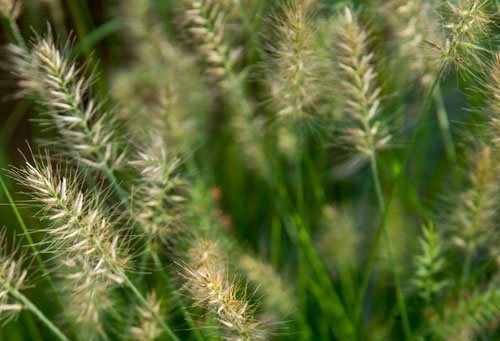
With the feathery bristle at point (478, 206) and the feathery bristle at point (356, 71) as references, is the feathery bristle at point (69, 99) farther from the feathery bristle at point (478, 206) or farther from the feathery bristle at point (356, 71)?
the feathery bristle at point (478, 206)

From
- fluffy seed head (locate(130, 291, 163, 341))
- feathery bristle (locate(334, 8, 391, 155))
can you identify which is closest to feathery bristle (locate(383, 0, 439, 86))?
feathery bristle (locate(334, 8, 391, 155))

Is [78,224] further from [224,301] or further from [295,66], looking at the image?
[295,66]

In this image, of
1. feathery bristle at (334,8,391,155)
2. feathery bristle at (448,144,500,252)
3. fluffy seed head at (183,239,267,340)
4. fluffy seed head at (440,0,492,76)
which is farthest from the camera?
feathery bristle at (448,144,500,252)

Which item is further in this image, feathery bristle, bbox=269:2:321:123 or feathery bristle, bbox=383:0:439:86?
feathery bristle, bbox=383:0:439:86

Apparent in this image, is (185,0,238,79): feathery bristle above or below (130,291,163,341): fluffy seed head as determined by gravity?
above

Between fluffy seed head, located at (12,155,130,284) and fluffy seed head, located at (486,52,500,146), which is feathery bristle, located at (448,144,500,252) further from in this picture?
fluffy seed head, located at (12,155,130,284)

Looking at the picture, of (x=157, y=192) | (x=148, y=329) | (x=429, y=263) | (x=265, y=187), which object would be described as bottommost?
(x=265, y=187)

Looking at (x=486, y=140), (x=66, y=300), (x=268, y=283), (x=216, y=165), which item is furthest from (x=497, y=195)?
(x=216, y=165)

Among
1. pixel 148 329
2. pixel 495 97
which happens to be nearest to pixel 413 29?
pixel 495 97

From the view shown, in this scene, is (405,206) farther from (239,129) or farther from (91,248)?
(91,248)
